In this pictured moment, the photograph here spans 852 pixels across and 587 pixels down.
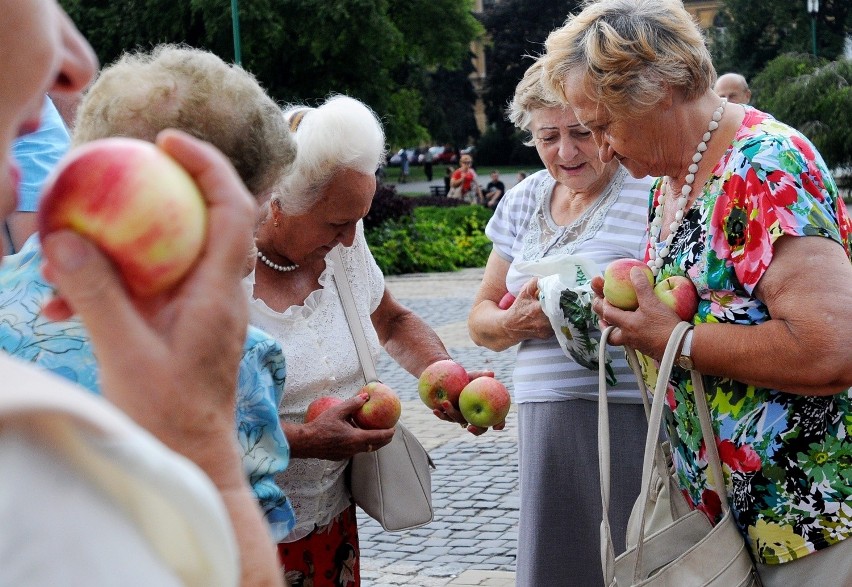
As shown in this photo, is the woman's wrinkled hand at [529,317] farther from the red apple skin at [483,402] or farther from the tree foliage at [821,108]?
the tree foliage at [821,108]

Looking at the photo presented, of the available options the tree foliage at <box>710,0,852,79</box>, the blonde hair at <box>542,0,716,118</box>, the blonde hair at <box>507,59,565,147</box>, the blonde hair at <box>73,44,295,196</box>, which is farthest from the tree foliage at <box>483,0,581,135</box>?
the blonde hair at <box>73,44,295,196</box>

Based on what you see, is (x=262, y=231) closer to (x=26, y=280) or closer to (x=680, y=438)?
(x=680, y=438)

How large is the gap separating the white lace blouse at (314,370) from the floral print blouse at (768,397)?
3.28 feet

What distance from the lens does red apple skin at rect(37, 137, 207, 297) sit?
961 mm

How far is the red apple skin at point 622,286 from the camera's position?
2.91 metres

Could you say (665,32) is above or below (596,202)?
above

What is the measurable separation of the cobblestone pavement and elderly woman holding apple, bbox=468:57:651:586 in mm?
1362

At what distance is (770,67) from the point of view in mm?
30984

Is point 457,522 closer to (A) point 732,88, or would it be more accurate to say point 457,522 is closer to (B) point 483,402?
(B) point 483,402

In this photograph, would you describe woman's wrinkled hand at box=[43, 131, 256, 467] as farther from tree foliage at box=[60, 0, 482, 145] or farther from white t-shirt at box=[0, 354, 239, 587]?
tree foliage at box=[60, 0, 482, 145]

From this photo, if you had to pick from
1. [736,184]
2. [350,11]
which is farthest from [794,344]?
[350,11]

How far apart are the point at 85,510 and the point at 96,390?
0.78 m

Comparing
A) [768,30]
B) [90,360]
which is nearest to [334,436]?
[90,360]

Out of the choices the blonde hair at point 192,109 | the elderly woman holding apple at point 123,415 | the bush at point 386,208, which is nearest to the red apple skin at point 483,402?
the blonde hair at point 192,109
